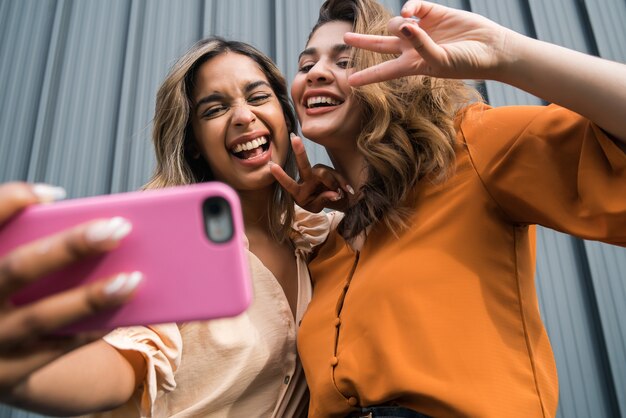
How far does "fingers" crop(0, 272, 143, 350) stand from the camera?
12.2 inches

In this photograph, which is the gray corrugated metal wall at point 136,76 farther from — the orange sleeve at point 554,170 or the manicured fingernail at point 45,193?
the manicured fingernail at point 45,193

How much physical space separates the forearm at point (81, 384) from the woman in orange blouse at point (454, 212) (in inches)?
11.1

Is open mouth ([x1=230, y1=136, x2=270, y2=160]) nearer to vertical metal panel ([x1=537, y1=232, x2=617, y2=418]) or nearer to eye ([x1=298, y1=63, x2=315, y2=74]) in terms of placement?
eye ([x1=298, y1=63, x2=315, y2=74])

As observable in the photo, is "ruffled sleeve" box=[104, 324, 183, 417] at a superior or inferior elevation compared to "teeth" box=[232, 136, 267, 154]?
inferior

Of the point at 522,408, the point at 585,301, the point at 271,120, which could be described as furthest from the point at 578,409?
the point at 271,120

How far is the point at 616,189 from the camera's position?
473 mm

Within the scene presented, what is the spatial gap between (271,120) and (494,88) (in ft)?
2.27

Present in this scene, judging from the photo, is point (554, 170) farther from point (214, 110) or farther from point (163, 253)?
point (214, 110)

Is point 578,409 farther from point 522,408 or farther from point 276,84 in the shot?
point 276,84

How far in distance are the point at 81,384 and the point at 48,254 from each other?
239 mm

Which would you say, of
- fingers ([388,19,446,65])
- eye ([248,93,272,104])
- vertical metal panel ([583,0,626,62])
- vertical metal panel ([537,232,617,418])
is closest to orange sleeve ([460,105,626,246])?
fingers ([388,19,446,65])

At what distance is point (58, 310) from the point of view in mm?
309

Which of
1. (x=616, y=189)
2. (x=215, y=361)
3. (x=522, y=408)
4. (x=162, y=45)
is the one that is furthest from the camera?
(x=162, y=45)

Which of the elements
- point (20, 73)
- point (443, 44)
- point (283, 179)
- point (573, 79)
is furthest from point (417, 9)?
point (20, 73)
